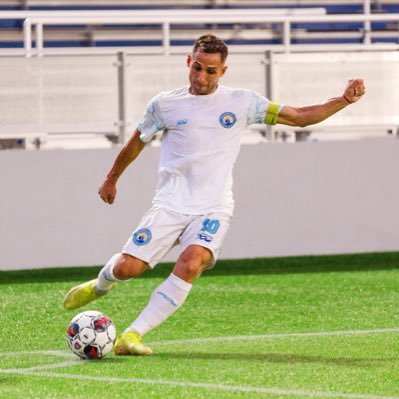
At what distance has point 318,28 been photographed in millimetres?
19703

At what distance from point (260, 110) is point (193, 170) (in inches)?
20.9

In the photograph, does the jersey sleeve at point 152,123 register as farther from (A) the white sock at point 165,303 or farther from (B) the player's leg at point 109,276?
(A) the white sock at point 165,303

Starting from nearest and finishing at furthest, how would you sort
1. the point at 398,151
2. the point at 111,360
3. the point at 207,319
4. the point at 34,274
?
the point at 111,360 < the point at 207,319 < the point at 34,274 < the point at 398,151

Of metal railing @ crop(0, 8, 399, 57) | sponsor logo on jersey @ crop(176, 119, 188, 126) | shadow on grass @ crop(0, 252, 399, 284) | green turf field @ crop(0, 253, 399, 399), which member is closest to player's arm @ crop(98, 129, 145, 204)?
sponsor logo on jersey @ crop(176, 119, 188, 126)

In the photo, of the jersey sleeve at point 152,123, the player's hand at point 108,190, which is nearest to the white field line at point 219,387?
the player's hand at point 108,190

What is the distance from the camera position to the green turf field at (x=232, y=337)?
7.03 metres

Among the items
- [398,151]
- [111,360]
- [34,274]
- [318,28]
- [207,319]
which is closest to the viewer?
[111,360]

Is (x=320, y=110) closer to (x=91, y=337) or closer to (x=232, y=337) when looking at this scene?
(x=232, y=337)

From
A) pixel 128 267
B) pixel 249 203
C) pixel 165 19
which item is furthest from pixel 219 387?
pixel 165 19

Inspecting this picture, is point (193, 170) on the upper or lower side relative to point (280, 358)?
upper

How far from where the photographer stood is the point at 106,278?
8.47m

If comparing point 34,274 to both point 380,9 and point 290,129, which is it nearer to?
point 290,129

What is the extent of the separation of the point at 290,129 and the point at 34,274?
10.6 feet

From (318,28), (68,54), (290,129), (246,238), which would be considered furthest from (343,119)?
(318,28)
